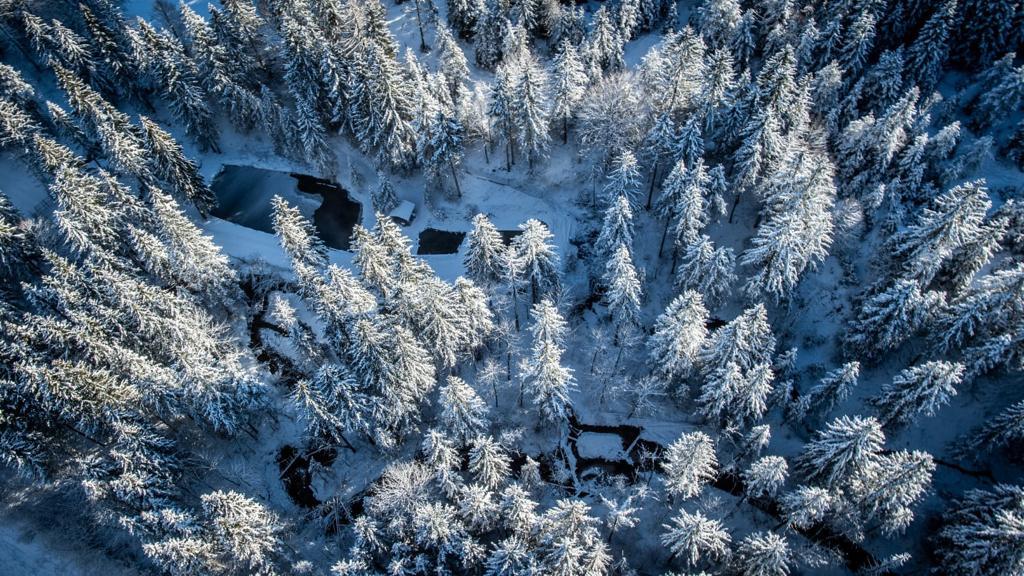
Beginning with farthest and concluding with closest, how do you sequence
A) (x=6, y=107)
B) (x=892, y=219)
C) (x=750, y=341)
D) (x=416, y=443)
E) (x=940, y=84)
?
(x=940, y=84) → (x=6, y=107) → (x=892, y=219) → (x=416, y=443) → (x=750, y=341)

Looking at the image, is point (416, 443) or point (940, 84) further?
point (940, 84)

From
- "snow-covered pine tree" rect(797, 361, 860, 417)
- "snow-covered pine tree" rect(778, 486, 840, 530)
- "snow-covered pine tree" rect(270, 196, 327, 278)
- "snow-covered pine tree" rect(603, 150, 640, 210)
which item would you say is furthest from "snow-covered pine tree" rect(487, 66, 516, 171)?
"snow-covered pine tree" rect(778, 486, 840, 530)

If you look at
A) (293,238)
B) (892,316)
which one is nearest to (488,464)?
(293,238)

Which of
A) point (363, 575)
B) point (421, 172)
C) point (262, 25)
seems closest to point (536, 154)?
point (421, 172)

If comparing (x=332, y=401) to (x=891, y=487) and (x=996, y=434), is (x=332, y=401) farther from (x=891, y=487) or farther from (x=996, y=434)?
(x=996, y=434)

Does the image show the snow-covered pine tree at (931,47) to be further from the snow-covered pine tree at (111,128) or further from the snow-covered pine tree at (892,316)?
the snow-covered pine tree at (111,128)

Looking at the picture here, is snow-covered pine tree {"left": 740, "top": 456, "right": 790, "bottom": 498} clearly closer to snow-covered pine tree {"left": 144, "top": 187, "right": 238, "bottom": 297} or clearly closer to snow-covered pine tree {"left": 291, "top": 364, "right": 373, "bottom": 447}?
snow-covered pine tree {"left": 291, "top": 364, "right": 373, "bottom": 447}

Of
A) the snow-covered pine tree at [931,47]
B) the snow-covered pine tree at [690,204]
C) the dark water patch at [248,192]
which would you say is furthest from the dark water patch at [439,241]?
the snow-covered pine tree at [931,47]

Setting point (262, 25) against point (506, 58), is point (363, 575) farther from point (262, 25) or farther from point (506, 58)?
point (262, 25)
